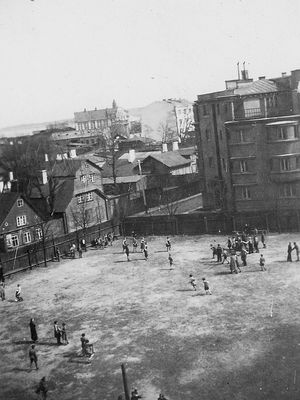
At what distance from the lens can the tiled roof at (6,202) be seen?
5094 cm

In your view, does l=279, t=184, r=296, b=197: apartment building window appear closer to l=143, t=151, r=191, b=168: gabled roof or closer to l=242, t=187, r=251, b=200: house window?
l=242, t=187, r=251, b=200: house window

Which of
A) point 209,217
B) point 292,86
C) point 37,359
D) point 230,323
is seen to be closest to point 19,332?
point 37,359

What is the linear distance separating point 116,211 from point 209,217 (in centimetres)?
1714

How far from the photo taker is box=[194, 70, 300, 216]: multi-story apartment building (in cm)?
4838

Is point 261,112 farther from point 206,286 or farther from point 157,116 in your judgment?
point 157,116

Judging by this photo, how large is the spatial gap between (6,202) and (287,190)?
30.6 meters

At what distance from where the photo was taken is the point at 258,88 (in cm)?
5097

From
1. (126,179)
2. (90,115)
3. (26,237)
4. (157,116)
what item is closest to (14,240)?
(26,237)

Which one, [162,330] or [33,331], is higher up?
[33,331]

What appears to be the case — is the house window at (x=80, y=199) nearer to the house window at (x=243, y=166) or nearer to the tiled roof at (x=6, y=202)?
the tiled roof at (x=6, y=202)

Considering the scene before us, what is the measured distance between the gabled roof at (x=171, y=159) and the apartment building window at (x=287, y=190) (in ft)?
85.0

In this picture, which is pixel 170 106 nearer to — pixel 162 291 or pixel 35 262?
pixel 35 262

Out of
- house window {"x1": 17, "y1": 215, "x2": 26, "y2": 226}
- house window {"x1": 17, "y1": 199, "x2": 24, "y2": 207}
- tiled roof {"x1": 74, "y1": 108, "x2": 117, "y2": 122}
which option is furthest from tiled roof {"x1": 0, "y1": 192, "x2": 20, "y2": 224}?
tiled roof {"x1": 74, "y1": 108, "x2": 117, "y2": 122}

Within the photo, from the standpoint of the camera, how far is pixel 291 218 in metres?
47.2
